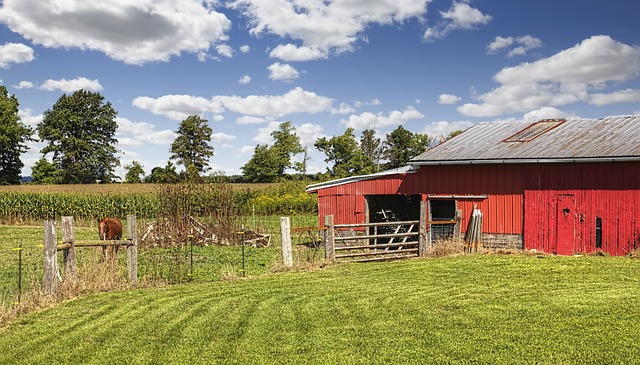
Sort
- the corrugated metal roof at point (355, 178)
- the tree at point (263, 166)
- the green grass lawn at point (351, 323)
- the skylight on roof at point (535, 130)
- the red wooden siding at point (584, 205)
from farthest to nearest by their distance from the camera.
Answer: the tree at point (263, 166) < the corrugated metal roof at point (355, 178) < the skylight on roof at point (535, 130) < the red wooden siding at point (584, 205) < the green grass lawn at point (351, 323)

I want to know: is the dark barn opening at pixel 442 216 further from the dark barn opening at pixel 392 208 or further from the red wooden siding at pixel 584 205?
the red wooden siding at pixel 584 205

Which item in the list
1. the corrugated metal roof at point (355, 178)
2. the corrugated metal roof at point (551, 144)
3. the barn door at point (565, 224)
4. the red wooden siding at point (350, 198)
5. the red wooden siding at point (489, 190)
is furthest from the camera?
the red wooden siding at point (350, 198)

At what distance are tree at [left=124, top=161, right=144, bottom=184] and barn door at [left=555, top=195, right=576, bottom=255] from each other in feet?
213

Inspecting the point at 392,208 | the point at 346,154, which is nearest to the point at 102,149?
the point at 346,154

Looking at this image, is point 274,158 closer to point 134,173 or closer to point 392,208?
point 134,173

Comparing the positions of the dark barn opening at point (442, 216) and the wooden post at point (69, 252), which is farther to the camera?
the dark barn opening at point (442, 216)

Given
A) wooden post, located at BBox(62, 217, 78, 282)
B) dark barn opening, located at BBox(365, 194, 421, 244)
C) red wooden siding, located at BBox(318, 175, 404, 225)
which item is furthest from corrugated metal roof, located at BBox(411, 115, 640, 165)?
wooden post, located at BBox(62, 217, 78, 282)

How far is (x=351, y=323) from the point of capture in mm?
8758


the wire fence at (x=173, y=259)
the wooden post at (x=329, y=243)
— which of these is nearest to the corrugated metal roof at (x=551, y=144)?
the wire fence at (x=173, y=259)

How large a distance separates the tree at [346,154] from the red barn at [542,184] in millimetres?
47949

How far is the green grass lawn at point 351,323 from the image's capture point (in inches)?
285

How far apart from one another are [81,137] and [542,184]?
63788 millimetres

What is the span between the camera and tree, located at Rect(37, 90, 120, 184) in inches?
2744

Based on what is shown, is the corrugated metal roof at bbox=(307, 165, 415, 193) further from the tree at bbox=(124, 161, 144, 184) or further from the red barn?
the tree at bbox=(124, 161, 144, 184)
